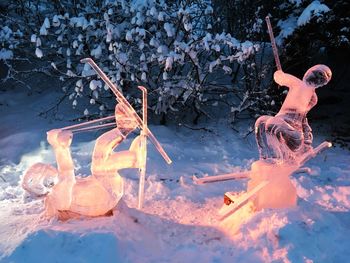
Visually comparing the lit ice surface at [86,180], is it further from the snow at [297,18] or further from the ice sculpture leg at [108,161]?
the snow at [297,18]

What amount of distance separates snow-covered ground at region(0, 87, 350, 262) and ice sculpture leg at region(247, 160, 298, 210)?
0.15 meters

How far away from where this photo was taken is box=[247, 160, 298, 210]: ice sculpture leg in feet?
13.9

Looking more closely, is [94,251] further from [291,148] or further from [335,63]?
[335,63]

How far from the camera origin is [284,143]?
4121mm

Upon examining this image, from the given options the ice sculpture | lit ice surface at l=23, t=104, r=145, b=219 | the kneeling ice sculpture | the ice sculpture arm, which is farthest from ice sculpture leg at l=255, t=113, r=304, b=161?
lit ice surface at l=23, t=104, r=145, b=219

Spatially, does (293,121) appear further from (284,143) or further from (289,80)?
(289,80)

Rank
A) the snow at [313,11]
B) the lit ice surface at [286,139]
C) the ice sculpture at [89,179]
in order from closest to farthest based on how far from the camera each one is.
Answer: the ice sculpture at [89,179], the lit ice surface at [286,139], the snow at [313,11]

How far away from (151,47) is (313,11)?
248cm

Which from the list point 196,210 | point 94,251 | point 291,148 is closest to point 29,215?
point 94,251

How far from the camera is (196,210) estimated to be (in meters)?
4.85

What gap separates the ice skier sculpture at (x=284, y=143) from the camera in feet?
13.3

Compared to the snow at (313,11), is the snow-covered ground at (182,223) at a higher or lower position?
lower

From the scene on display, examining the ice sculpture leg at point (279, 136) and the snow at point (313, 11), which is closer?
the ice sculpture leg at point (279, 136)

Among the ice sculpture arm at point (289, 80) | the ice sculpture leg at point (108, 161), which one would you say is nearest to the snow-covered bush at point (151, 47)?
the ice sculpture arm at point (289, 80)
